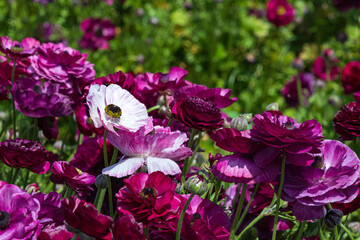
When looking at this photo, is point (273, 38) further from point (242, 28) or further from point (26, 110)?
point (26, 110)

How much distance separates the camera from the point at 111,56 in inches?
126

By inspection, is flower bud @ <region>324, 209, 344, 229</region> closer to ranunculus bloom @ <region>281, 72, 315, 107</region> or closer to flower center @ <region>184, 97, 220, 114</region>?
flower center @ <region>184, 97, 220, 114</region>

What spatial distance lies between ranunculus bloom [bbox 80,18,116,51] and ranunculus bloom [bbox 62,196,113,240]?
237 cm

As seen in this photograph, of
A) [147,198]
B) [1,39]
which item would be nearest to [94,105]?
[147,198]

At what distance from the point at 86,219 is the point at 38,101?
43cm

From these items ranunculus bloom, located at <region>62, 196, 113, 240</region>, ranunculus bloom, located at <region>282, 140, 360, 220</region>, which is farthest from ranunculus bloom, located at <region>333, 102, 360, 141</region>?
ranunculus bloom, located at <region>62, 196, 113, 240</region>

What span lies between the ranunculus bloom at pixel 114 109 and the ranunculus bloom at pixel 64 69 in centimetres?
30

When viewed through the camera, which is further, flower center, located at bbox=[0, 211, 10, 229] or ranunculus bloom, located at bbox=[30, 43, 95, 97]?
ranunculus bloom, located at bbox=[30, 43, 95, 97]

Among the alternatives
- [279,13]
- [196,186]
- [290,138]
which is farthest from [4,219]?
[279,13]

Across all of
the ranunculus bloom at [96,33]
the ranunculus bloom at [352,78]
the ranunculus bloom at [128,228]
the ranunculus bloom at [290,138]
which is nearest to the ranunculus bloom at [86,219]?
the ranunculus bloom at [128,228]

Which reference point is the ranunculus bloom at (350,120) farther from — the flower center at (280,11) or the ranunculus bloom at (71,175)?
the flower center at (280,11)

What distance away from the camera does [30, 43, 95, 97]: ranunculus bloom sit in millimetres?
956

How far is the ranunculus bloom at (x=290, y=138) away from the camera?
24.7 inches

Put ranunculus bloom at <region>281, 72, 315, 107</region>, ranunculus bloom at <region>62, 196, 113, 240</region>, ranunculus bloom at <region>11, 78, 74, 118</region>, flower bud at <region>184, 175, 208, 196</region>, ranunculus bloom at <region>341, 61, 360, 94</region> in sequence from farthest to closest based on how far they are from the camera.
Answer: ranunculus bloom at <region>281, 72, 315, 107</region>, ranunculus bloom at <region>341, 61, 360, 94</region>, ranunculus bloom at <region>11, 78, 74, 118</region>, flower bud at <region>184, 175, 208, 196</region>, ranunculus bloom at <region>62, 196, 113, 240</region>
